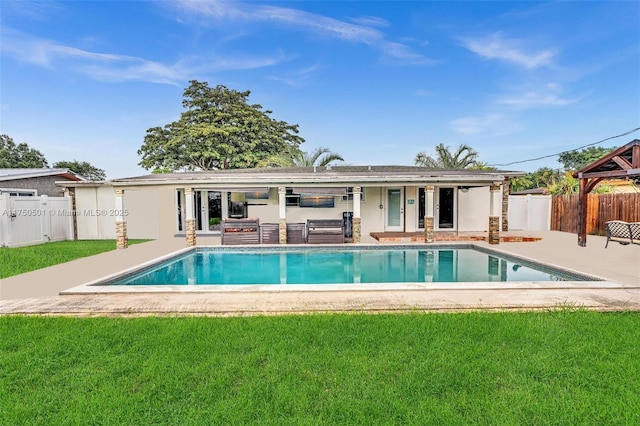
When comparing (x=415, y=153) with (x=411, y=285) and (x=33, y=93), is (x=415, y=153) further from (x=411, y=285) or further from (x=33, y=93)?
(x=33, y=93)

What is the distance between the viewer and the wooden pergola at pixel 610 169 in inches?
378

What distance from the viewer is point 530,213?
18250mm

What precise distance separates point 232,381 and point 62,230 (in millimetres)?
16283

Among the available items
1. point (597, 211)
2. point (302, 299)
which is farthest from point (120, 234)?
point (597, 211)

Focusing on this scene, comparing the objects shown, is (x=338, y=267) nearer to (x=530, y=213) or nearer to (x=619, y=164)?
(x=619, y=164)

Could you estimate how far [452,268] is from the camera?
1001 cm

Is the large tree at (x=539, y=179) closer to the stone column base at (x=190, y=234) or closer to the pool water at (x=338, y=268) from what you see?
the pool water at (x=338, y=268)

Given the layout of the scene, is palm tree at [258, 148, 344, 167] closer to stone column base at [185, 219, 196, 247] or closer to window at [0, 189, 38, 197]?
stone column base at [185, 219, 196, 247]

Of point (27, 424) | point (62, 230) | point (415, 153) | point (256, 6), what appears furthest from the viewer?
point (415, 153)

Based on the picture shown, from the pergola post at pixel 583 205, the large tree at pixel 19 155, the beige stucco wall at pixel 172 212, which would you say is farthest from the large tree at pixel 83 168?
the pergola post at pixel 583 205

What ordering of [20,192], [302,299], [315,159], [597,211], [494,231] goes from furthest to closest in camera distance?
[315,159]
[20,192]
[597,211]
[494,231]
[302,299]

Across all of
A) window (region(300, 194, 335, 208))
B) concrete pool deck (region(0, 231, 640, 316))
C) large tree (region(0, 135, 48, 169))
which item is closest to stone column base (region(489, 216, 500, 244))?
concrete pool deck (region(0, 231, 640, 316))

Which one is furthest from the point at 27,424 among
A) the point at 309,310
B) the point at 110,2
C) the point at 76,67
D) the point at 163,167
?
the point at 163,167

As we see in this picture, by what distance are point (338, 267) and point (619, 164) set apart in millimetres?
9050
